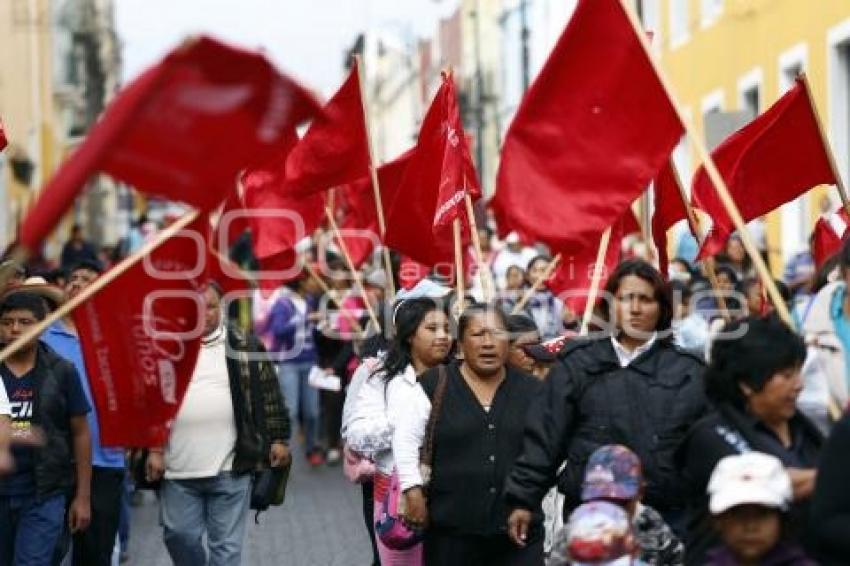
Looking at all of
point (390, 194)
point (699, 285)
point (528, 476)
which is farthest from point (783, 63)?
point (528, 476)

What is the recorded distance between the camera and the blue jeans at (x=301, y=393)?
20422 mm

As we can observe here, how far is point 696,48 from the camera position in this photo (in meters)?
31.3

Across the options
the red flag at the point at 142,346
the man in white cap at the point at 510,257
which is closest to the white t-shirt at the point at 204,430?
the red flag at the point at 142,346

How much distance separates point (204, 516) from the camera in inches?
433

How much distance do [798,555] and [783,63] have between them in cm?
1967

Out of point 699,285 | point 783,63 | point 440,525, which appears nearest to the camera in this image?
point 440,525

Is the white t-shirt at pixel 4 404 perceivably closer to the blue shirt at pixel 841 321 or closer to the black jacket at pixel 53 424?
the black jacket at pixel 53 424

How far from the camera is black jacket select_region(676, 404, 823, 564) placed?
23.3ft

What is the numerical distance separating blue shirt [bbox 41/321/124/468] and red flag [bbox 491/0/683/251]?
277 centimetres

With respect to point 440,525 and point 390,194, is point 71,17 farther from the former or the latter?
point 440,525

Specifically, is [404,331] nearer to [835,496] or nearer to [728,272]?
[835,496]

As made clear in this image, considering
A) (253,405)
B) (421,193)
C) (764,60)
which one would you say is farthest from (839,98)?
(253,405)

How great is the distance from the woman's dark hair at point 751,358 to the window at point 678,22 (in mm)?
25059

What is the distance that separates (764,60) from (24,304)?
18056mm
